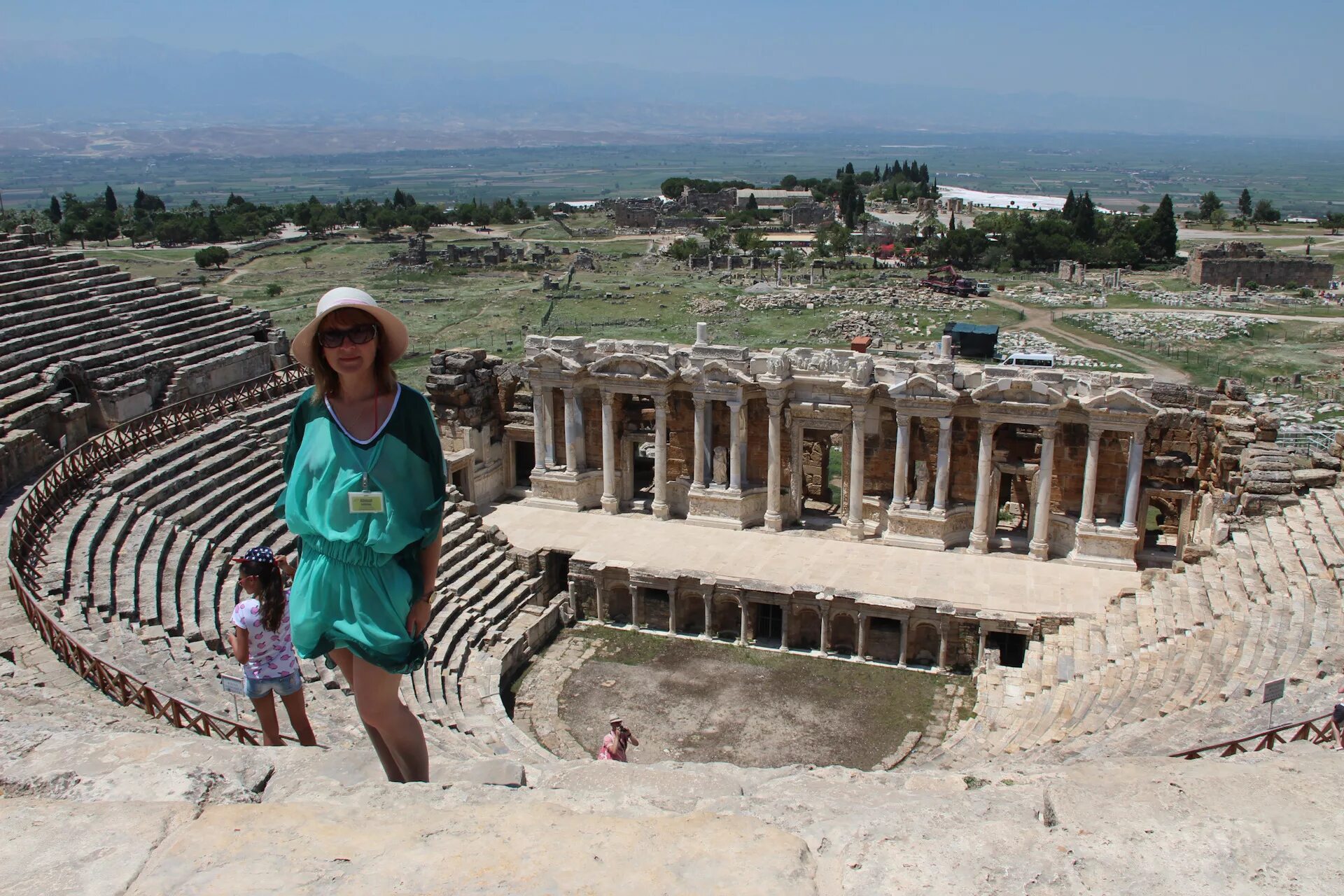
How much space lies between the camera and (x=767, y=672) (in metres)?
23.0

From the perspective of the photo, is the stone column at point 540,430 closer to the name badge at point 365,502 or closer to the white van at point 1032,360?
the white van at point 1032,360

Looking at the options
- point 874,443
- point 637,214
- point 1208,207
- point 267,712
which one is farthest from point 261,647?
point 1208,207

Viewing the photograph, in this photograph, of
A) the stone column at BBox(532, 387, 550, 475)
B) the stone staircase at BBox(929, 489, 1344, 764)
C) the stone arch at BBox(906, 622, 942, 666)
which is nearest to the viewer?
the stone staircase at BBox(929, 489, 1344, 764)

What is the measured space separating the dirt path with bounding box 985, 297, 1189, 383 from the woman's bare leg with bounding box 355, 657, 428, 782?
44124mm

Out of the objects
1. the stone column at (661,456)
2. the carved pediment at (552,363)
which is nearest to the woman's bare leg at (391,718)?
the stone column at (661,456)

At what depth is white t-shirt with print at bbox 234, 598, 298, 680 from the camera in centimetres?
1035

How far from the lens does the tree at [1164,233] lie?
9481 centimetres

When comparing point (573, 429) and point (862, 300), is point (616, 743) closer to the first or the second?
point (573, 429)

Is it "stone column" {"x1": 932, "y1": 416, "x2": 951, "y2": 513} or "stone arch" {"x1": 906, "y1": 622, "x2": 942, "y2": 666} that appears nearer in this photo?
"stone arch" {"x1": 906, "y1": 622, "x2": 942, "y2": 666}

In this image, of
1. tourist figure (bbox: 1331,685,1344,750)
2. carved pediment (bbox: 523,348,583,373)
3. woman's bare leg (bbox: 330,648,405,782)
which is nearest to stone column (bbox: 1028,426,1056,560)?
carved pediment (bbox: 523,348,583,373)

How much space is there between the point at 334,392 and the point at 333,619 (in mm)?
1281

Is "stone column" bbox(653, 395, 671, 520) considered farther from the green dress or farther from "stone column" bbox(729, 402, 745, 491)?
the green dress

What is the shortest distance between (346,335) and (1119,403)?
2195 cm

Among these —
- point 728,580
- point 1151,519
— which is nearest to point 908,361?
point 728,580
